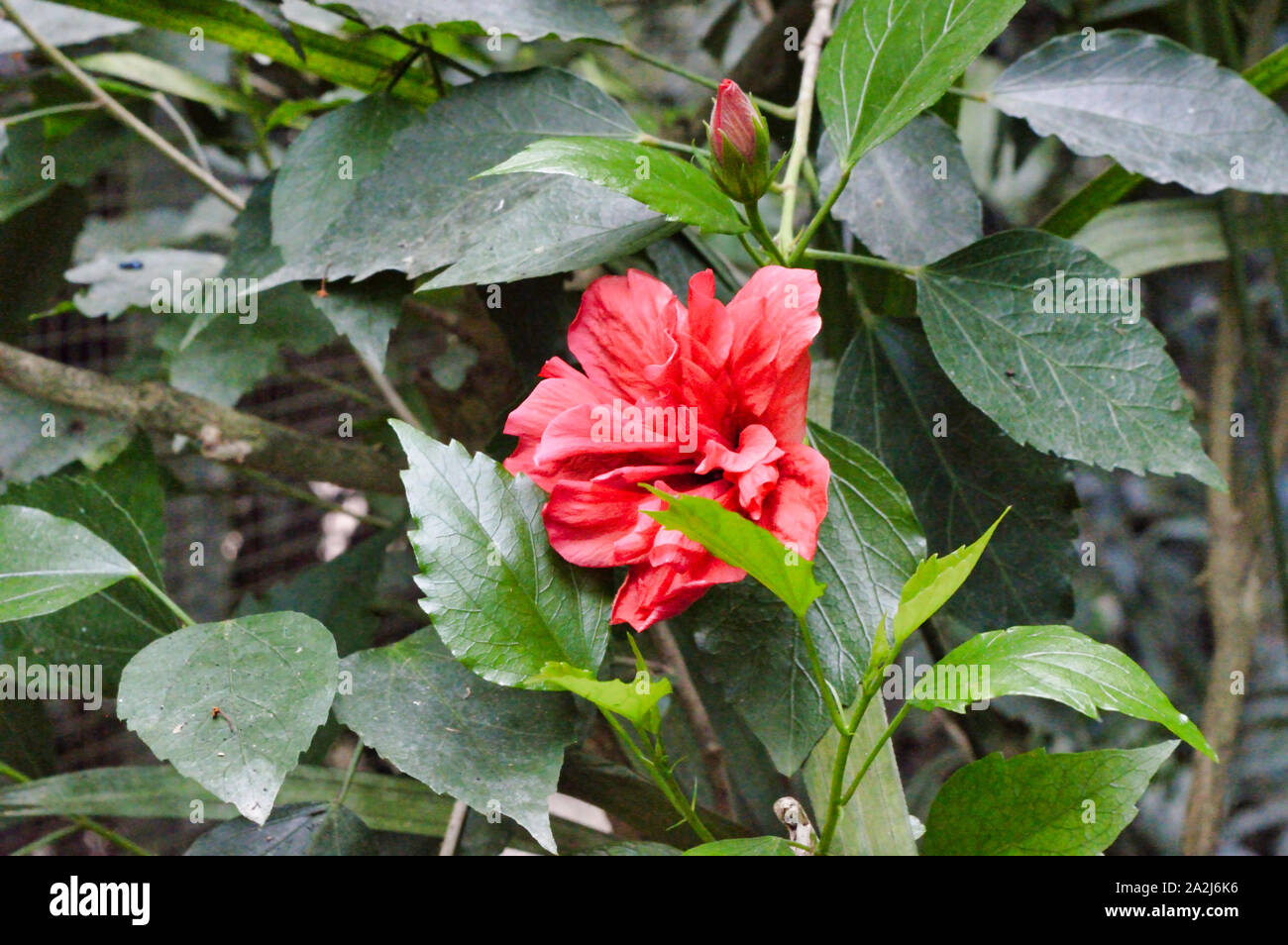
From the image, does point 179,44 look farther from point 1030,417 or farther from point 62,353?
point 1030,417

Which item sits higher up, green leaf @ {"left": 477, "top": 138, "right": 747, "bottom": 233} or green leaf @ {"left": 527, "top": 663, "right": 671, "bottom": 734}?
green leaf @ {"left": 477, "top": 138, "right": 747, "bottom": 233}

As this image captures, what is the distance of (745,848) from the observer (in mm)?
377

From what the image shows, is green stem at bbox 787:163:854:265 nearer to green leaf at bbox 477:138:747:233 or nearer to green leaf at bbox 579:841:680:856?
green leaf at bbox 477:138:747:233

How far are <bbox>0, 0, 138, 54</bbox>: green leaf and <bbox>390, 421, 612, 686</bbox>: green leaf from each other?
537 millimetres

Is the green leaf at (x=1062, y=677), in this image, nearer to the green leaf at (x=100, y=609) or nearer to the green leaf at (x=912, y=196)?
the green leaf at (x=912, y=196)

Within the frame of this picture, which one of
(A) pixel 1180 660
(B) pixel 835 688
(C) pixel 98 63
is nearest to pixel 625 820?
(B) pixel 835 688

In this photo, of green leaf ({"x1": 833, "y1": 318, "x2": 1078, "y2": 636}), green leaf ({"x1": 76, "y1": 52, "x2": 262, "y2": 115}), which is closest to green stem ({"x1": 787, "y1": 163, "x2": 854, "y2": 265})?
green leaf ({"x1": 833, "y1": 318, "x2": 1078, "y2": 636})

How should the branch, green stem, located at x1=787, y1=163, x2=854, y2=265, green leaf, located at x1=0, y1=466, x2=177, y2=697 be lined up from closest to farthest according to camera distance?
green stem, located at x1=787, y1=163, x2=854, y2=265
green leaf, located at x1=0, y1=466, x2=177, y2=697
the branch

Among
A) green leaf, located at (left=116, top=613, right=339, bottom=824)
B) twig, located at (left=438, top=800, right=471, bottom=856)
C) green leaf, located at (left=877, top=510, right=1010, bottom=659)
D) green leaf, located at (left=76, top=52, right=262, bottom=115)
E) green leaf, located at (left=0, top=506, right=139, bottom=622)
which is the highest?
green leaf, located at (left=76, top=52, right=262, bottom=115)

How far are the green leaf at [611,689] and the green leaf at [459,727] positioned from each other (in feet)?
0.17

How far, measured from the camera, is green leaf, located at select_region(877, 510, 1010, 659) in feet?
1.14

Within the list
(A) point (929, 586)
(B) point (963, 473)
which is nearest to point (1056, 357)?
(B) point (963, 473)

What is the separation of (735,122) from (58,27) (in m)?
0.62

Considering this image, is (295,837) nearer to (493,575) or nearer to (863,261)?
(493,575)
